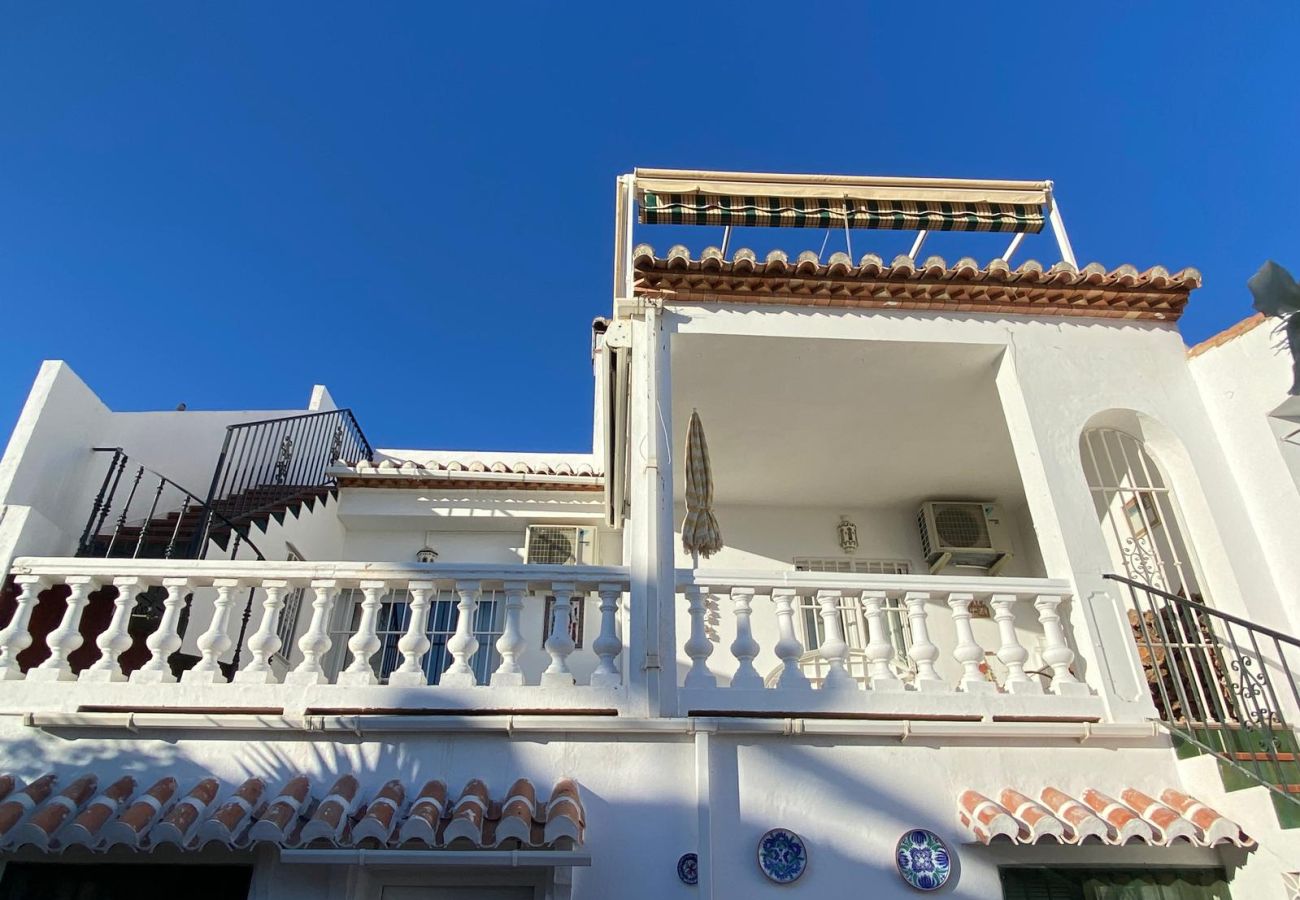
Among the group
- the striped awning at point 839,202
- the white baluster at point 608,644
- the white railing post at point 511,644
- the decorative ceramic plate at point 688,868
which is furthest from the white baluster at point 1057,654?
the striped awning at point 839,202

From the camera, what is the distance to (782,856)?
419 cm

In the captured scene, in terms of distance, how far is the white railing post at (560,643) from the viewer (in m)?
4.59

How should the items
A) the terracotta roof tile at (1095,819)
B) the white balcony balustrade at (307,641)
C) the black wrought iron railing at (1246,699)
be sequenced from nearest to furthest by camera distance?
the terracotta roof tile at (1095,819) < the black wrought iron railing at (1246,699) < the white balcony balustrade at (307,641)

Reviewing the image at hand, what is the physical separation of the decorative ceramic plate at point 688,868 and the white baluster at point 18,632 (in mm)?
4246

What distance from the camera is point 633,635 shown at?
183 inches

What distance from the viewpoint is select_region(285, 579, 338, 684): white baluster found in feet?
14.9

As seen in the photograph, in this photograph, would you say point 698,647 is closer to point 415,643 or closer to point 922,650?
point 922,650

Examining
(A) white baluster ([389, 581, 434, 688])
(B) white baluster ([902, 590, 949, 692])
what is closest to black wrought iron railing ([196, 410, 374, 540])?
(A) white baluster ([389, 581, 434, 688])

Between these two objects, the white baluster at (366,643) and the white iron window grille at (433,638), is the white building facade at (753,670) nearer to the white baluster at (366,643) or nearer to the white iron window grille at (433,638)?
the white baluster at (366,643)

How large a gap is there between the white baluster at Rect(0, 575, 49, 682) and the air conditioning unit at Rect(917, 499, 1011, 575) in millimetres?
8364

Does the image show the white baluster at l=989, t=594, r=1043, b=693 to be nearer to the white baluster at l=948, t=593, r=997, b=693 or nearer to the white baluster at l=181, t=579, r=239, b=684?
the white baluster at l=948, t=593, r=997, b=693

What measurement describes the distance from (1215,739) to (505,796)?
4.47 metres

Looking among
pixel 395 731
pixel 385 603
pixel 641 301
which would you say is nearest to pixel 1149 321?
pixel 641 301

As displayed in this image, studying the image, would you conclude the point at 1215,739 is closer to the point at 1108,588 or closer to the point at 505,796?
the point at 1108,588
